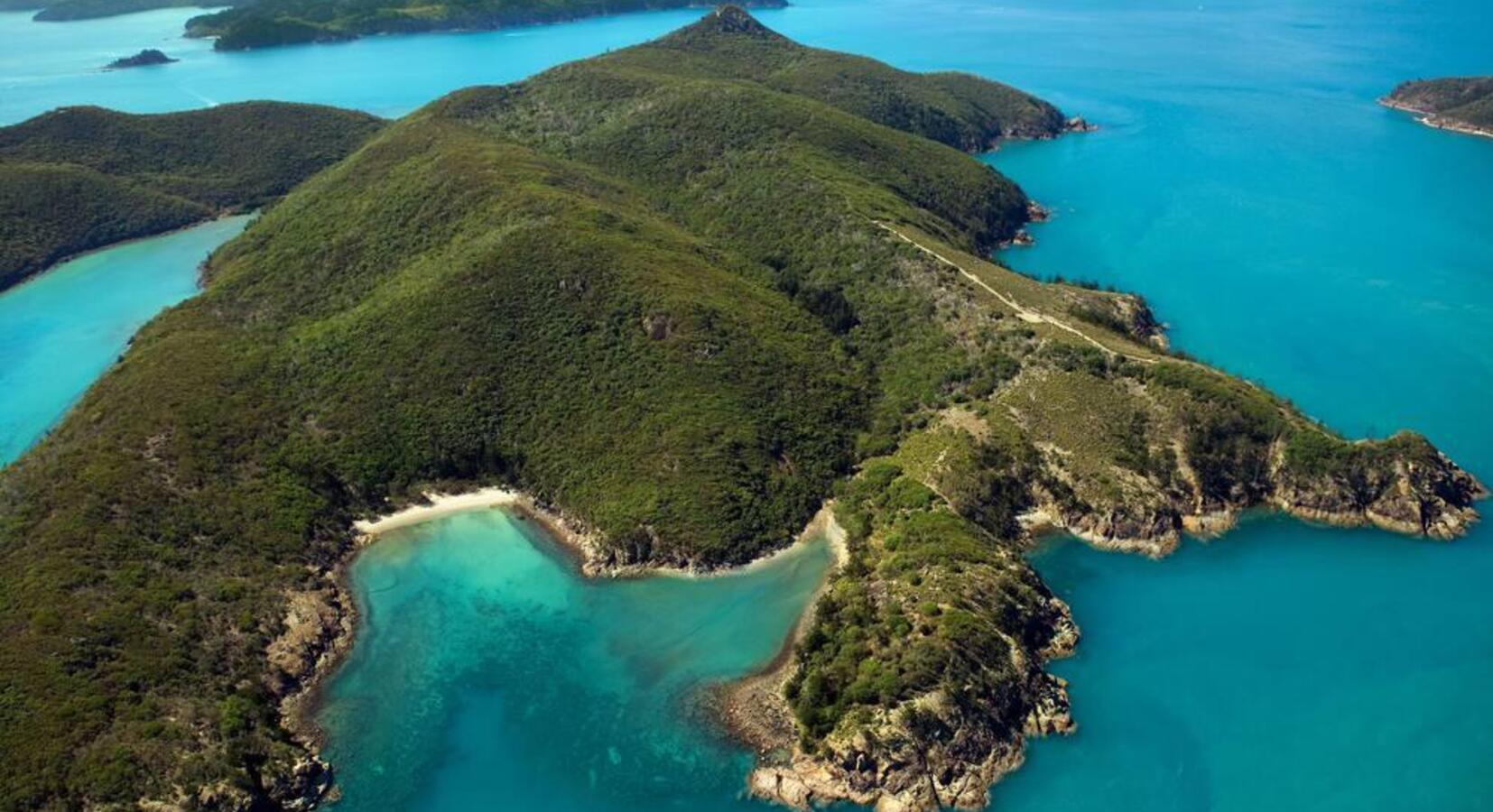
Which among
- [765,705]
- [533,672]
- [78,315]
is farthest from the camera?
[78,315]

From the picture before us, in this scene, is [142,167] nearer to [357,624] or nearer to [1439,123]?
[357,624]

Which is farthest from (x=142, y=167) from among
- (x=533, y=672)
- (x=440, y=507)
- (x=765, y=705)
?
(x=765, y=705)

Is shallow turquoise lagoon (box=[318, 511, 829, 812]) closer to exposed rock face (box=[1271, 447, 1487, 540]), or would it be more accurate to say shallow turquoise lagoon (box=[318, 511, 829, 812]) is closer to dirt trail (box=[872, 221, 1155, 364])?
dirt trail (box=[872, 221, 1155, 364])

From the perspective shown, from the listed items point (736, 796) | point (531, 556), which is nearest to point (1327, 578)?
point (736, 796)

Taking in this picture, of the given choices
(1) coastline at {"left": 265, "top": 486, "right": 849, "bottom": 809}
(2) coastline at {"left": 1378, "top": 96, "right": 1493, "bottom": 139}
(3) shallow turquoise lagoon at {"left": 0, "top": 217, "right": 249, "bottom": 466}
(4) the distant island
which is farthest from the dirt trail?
(4) the distant island

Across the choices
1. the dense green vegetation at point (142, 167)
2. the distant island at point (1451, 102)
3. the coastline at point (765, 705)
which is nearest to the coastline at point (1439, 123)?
the distant island at point (1451, 102)
